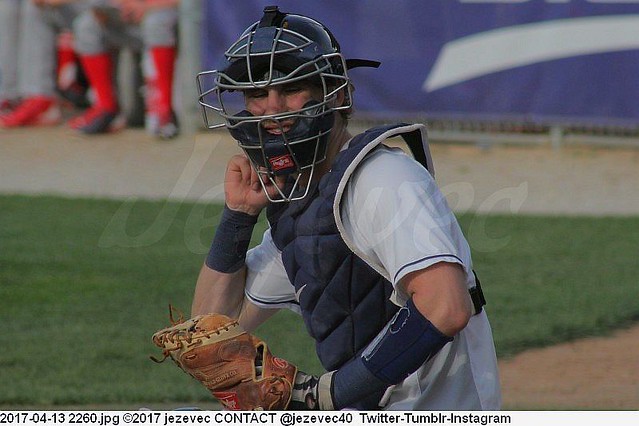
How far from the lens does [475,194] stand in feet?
33.0

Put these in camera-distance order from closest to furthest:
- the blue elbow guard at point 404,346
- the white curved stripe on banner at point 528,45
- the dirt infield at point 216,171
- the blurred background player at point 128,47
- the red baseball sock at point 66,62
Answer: the blue elbow guard at point 404,346 → the dirt infield at point 216,171 → the white curved stripe on banner at point 528,45 → the blurred background player at point 128,47 → the red baseball sock at point 66,62

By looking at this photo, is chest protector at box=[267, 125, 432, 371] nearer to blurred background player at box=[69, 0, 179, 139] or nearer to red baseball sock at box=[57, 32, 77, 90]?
blurred background player at box=[69, 0, 179, 139]

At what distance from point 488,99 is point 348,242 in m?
8.69

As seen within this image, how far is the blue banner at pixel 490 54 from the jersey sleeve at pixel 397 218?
8.34 meters

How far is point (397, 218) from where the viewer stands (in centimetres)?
291

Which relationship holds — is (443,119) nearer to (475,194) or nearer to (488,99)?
(488,99)

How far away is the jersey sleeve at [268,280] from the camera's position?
3.64 m

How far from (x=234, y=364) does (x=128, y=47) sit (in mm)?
10226

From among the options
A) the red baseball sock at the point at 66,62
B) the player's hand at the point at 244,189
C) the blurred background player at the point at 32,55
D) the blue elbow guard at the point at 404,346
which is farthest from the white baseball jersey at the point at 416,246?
the red baseball sock at the point at 66,62

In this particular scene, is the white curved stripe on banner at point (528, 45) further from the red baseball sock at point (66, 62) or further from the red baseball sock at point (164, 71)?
the red baseball sock at point (66, 62)

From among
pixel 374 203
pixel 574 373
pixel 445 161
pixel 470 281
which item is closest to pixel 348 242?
pixel 374 203

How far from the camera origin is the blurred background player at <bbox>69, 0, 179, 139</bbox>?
12211 millimetres

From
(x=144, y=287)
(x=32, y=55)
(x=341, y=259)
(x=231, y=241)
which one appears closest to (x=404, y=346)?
(x=341, y=259)

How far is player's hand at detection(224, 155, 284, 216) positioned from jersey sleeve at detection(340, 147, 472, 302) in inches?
19.5
